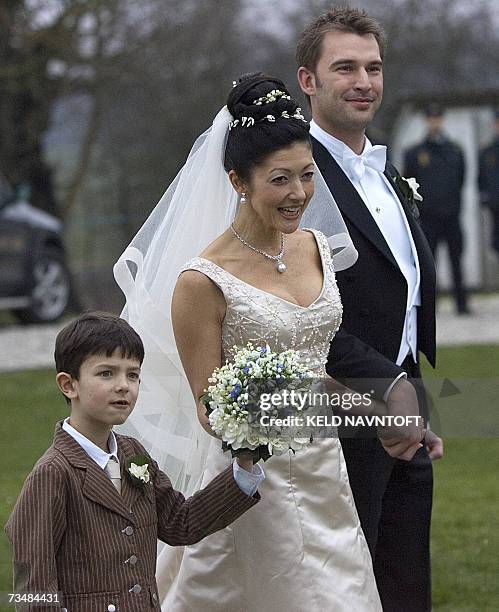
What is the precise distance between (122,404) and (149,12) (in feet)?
52.1

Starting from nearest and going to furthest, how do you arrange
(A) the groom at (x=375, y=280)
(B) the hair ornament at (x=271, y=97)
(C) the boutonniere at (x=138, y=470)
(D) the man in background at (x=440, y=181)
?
1. (C) the boutonniere at (x=138, y=470)
2. (B) the hair ornament at (x=271, y=97)
3. (A) the groom at (x=375, y=280)
4. (D) the man in background at (x=440, y=181)

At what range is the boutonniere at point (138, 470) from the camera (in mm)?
3410

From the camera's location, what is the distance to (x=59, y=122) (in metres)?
21.2

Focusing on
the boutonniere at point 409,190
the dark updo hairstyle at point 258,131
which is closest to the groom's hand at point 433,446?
the boutonniere at point 409,190

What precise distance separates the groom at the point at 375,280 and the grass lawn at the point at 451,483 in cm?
113

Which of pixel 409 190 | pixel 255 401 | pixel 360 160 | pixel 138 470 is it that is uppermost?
pixel 360 160

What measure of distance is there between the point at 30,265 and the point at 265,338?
11.7m

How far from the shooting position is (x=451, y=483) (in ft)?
24.9

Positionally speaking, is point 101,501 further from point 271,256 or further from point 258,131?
point 258,131

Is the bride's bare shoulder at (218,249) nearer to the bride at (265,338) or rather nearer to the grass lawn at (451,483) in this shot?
the bride at (265,338)

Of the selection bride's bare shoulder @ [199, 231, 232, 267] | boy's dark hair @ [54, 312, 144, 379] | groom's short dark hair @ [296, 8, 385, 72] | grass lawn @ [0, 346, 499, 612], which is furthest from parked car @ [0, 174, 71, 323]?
boy's dark hair @ [54, 312, 144, 379]

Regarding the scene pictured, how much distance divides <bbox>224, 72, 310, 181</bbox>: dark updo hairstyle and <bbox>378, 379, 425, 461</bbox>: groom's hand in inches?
30.0

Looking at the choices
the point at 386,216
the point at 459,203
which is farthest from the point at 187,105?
the point at 386,216

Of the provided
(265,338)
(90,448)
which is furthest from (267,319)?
(90,448)
